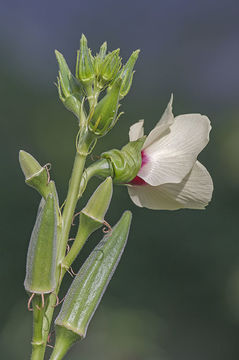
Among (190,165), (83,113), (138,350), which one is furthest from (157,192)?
(138,350)

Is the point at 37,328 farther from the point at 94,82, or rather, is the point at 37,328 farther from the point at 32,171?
the point at 94,82

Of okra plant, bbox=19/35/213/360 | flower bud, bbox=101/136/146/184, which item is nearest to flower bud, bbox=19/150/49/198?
okra plant, bbox=19/35/213/360

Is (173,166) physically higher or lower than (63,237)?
higher

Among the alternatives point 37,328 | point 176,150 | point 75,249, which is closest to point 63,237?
point 75,249

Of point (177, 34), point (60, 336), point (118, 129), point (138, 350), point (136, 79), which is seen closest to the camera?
point (60, 336)

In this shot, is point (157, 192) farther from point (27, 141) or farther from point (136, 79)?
point (136, 79)

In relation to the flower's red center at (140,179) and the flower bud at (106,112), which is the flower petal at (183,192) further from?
the flower bud at (106,112)

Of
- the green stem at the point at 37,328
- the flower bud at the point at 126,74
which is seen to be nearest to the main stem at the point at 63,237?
the green stem at the point at 37,328

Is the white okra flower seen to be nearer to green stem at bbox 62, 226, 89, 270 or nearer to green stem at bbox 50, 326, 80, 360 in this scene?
green stem at bbox 62, 226, 89, 270
